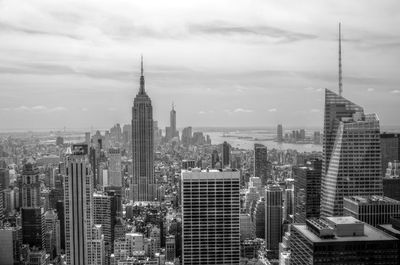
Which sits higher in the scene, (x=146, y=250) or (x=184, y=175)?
(x=184, y=175)

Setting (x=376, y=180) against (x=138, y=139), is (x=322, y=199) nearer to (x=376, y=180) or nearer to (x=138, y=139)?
(x=376, y=180)

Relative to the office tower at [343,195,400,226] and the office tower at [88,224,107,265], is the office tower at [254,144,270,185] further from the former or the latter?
the office tower at [88,224,107,265]

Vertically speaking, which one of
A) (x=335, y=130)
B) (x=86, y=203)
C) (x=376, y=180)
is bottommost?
(x=86, y=203)

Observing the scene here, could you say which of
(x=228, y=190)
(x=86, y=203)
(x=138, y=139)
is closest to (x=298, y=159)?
(x=228, y=190)

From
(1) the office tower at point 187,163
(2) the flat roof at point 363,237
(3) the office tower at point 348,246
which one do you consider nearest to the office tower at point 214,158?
(1) the office tower at point 187,163

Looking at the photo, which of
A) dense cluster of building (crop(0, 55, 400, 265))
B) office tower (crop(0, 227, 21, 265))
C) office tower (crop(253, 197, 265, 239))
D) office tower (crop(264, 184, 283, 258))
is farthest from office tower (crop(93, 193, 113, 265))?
office tower (crop(264, 184, 283, 258))

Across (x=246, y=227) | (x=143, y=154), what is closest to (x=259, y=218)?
(x=246, y=227)

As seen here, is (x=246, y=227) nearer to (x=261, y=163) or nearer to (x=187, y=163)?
(x=261, y=163)
